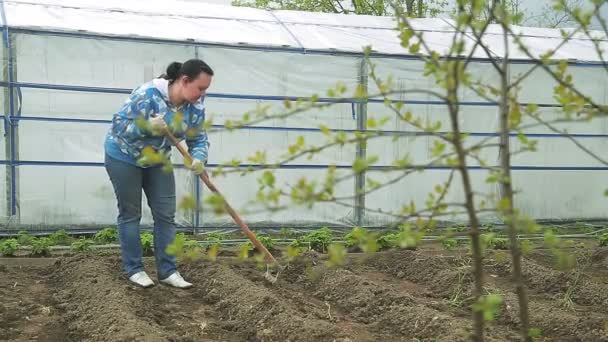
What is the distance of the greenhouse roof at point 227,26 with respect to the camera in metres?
7.46

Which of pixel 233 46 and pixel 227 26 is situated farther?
pixel 227 26

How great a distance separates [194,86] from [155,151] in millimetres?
486

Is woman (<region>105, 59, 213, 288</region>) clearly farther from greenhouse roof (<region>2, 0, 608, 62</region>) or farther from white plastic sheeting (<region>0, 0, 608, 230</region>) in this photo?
greenhouse roof (<region>2, 0, 608, 62</region>)

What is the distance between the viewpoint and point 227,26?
27.2 feet

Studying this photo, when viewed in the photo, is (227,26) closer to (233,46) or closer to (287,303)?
(233,46)

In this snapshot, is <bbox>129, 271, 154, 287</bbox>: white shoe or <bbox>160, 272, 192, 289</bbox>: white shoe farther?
<bbox>160, 272, 192, 289</bbox>: white shoe

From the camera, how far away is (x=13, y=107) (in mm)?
7152

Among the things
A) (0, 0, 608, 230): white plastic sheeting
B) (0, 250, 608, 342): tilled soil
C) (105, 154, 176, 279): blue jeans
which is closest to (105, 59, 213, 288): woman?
(105, 154, 176, 279): blue jeans

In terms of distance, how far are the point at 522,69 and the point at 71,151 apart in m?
5.16

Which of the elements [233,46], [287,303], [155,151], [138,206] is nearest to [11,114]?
[233,46]

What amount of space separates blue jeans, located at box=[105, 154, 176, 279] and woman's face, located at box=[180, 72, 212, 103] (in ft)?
1.89

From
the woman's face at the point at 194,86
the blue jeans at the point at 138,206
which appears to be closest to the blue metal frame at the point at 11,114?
the blue jeans at the point at 138,206

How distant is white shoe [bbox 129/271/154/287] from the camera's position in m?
4.98

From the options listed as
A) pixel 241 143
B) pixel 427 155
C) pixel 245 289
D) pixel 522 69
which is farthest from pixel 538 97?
pixel 245 289
